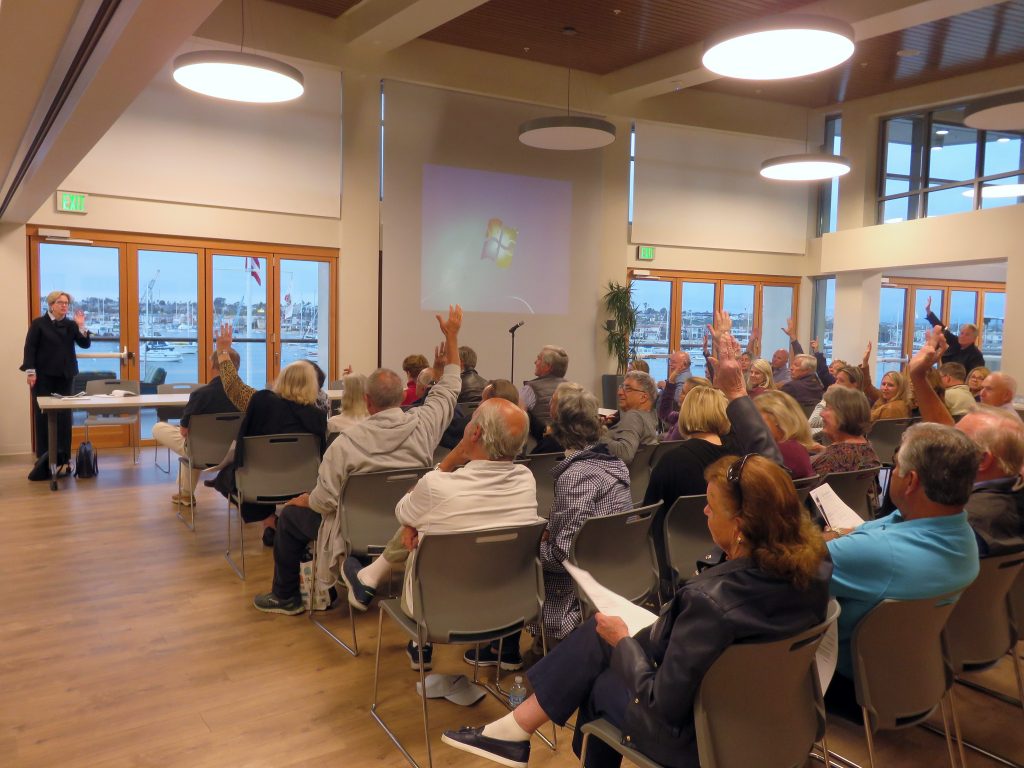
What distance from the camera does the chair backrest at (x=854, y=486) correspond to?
3.85 metres

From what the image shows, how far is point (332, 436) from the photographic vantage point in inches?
205

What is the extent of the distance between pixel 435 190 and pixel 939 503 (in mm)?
9143

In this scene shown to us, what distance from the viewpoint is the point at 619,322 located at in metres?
11.9

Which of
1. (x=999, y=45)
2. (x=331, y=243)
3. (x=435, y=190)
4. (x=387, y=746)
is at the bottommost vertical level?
(x=387, y=746)

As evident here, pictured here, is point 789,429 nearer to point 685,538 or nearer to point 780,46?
point 685,538

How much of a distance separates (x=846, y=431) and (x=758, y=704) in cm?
252

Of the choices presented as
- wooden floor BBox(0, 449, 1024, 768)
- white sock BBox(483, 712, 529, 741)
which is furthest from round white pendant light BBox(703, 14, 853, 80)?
white sock BBox(483, 712, 529, 741)

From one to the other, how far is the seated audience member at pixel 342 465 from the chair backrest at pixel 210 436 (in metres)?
1.69

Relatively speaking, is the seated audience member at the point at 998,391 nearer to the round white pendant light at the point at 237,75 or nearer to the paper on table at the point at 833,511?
the paper on table at the point at 833,511

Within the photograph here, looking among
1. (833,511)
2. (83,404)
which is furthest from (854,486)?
(83,404)

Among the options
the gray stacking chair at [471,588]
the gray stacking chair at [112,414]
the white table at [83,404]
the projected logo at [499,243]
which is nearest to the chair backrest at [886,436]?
the gray stacking chair at [471,588]

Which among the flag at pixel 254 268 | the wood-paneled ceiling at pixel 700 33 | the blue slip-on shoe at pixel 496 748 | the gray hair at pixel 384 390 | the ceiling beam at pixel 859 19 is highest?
the wood-paneled ceiling at pixel 700 33

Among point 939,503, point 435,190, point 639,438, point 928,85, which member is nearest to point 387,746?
point 939,503

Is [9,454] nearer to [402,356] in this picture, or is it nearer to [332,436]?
[402,356]
